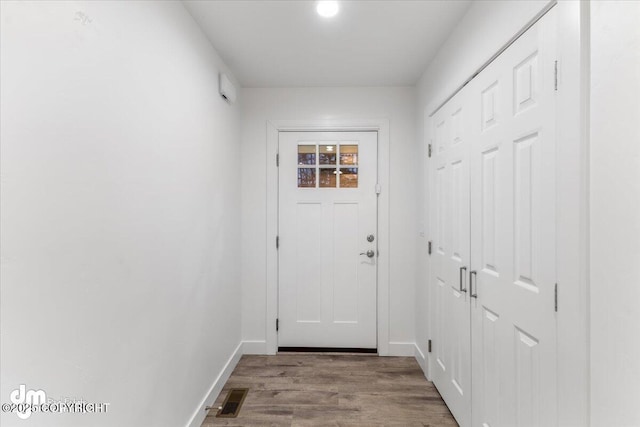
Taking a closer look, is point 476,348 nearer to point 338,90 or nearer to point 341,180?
point 341,180

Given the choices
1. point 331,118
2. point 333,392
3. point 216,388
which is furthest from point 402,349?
point 331,118

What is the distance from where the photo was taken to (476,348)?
1693 millimetres

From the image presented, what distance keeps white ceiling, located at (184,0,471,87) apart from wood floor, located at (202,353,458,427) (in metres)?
2.47

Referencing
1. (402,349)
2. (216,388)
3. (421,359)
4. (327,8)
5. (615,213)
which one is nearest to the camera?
(615,213)

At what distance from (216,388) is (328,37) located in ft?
8.35

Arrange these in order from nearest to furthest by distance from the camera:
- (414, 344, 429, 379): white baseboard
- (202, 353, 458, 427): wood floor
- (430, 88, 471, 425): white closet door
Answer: (430, 88, 471, 425): white closet door, (202, 353, 458, 427): wood floor, (414, 344, 429, 379): white baseboard

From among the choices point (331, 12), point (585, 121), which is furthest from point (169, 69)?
point (585, 121)

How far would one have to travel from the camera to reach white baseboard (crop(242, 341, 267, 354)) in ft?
9.50

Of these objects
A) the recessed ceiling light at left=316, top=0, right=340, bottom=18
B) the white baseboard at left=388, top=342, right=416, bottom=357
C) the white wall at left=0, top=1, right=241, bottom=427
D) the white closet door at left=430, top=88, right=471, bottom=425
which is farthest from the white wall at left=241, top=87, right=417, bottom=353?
the recessed ceiling light at left=316, top=0, right=340, bottom=18

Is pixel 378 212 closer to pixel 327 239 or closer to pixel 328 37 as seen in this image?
pixel 327 239

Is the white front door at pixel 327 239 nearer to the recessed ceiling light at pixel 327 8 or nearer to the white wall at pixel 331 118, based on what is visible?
the white wall at pixel 331 118

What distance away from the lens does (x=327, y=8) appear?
5.69 ft

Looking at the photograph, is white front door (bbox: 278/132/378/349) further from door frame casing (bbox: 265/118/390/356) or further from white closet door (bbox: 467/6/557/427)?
white closet door (bbox: 467/6/557/427)

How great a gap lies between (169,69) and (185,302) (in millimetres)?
1250
